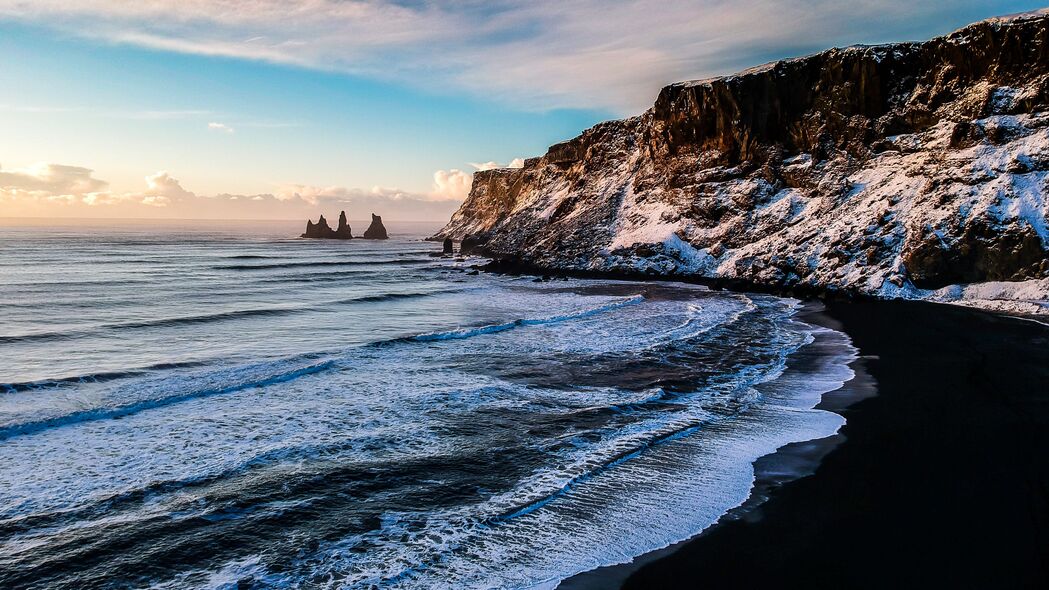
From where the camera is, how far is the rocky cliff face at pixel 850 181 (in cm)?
3712

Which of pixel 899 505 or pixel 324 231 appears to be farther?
pixel 324 231

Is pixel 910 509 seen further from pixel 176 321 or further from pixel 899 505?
pixel 176 321

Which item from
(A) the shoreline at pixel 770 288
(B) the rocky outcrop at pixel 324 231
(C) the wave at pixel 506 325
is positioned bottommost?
(C) the wave at pixel 506 325

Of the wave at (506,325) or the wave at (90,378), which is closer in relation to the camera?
the wave at (90,378)

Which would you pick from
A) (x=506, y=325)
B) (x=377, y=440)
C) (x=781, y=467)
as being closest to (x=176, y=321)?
(x=506, y=325)

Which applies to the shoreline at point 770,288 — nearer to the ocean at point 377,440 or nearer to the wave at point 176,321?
the ocean at point 377,440

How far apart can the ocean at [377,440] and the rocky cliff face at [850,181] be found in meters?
15.7

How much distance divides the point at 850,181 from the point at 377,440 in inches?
1893

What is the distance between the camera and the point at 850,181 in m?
48.9

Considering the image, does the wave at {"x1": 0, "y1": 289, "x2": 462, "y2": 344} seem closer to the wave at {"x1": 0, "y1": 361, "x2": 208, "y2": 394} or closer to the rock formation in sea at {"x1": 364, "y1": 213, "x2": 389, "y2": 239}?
the wave at {"x1": 0, "y1": 361, "x2": 208, "y2": 394}

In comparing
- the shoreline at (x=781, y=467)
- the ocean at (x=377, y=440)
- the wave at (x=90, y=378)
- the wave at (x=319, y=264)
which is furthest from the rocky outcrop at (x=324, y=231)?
the shoreline at (x=781, y=467)

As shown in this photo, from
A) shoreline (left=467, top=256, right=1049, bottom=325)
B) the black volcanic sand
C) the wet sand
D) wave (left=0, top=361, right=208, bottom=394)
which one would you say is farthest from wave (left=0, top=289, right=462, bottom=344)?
shoreline (left=467, top=256, right=1049, bottom=325)

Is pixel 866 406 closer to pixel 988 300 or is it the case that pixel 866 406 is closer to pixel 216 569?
pixel 216 569

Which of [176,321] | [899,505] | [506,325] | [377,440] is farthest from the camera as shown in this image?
[506,325]
